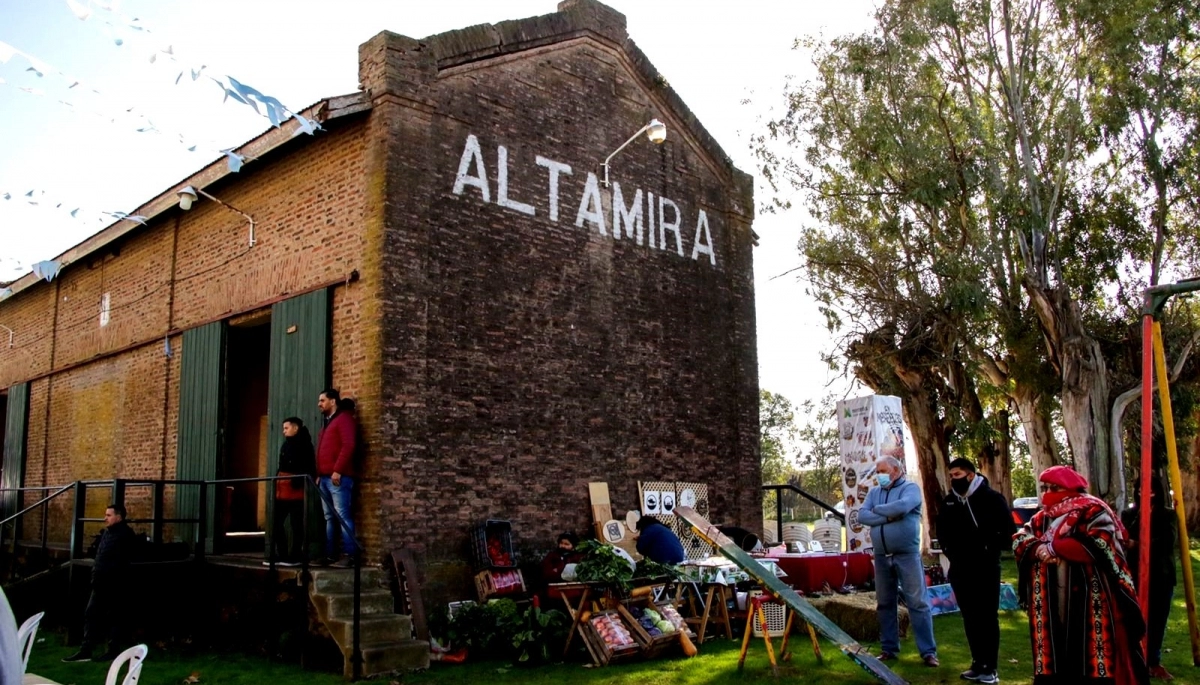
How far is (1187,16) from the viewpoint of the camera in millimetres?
18156

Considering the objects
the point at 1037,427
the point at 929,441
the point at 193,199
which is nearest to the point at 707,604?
the point at 193,199

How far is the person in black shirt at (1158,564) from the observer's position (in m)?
7.89

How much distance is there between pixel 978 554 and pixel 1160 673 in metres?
1.76

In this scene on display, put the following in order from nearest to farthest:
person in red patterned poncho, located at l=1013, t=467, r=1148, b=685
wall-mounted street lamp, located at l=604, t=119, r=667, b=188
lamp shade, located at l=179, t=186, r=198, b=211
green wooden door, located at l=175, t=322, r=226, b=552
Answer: person in red patterned poncho, located at l=1013, t=467, r=1148, b=685, wall-mounted street lamp, located at l=604, t=119, r=667, b=188, green wooden door, located at l=175, t=322, r=226, b=552, lamp shade, located at l=179, t=186, r=198, b=211

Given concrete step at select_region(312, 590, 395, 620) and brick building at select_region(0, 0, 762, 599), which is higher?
brick building at select_region(0, 0, 762, 599)

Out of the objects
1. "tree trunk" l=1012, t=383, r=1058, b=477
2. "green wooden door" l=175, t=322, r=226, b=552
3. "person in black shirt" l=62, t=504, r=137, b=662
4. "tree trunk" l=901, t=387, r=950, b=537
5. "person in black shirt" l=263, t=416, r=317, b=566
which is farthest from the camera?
"tree trunk" l=901, t=387, r=950, b=537

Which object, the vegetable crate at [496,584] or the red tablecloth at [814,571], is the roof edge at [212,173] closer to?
the vegetable crate at [496,584]

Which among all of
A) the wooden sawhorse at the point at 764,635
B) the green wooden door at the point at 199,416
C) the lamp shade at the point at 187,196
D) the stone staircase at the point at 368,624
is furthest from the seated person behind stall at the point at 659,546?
the lamp shade at the point at 187,196

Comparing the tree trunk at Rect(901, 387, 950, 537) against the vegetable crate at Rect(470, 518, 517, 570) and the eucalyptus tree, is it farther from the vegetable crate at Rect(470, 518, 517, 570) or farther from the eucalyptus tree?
the vegetable crate at Rect(470, 518, 517, 570)

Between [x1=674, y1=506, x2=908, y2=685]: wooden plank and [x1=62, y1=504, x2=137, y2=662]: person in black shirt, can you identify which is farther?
[x1=62, y1=504, x2=137, y2=662]: person in black shirt

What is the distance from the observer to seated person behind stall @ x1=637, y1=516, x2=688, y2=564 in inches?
437

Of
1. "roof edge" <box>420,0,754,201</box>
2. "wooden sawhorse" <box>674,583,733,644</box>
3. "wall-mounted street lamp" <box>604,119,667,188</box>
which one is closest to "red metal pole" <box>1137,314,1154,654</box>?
"wooden sawhorse" <box>674,583,733,644</box>

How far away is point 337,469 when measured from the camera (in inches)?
395

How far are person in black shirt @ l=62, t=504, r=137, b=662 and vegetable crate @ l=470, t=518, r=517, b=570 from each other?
366cm
